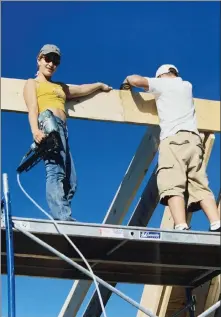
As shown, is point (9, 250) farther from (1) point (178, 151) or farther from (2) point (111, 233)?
(1) point (178, 151)

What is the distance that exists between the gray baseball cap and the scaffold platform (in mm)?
1186

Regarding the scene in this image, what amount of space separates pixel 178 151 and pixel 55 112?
73 centimetres

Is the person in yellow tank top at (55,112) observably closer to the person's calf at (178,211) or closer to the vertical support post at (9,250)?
the vertical support post at (9,250)

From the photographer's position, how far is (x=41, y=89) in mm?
3904

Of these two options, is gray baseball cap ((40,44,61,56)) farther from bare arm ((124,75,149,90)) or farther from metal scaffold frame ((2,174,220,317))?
metal scaffold frame ((2,174,220,317))

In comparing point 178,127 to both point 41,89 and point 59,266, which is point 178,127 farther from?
point 59,266

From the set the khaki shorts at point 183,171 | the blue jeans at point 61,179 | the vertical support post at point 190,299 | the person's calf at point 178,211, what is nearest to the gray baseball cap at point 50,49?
the blue jeans at point 61,179

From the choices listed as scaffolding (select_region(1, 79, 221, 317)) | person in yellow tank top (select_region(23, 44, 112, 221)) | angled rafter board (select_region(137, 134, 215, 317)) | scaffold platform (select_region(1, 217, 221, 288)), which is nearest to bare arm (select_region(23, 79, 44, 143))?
person in yellow tank top (select_region(23, 44, 112, 221))

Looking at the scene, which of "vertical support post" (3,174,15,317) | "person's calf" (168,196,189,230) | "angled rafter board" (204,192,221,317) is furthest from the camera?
"angled rafter board" (204,192,221,317)

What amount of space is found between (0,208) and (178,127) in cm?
126

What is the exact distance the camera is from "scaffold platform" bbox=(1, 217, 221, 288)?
3246mm

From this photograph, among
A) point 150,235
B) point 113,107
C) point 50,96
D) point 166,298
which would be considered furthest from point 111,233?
point 166,298

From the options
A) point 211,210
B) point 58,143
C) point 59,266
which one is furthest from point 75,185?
point 211,210

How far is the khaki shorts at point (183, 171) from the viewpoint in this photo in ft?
12.1
